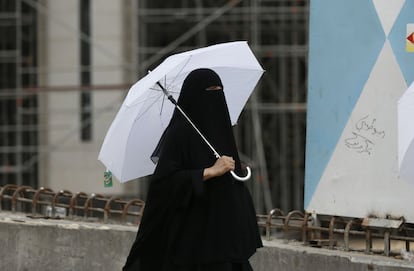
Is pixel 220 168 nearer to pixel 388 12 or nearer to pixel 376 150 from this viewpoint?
pixel 376 150

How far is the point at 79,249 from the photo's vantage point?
7.13 meters

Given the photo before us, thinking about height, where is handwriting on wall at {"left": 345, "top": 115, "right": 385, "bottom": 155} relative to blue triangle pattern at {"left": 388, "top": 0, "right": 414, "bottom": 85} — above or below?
below

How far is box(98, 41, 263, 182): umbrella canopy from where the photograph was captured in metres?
5.63

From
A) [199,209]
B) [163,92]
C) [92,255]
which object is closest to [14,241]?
[92,255]

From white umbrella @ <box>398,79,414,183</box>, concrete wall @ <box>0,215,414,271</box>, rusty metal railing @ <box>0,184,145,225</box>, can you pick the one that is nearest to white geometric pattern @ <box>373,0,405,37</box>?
white umbrella @ <box>398,79,414,183</box>

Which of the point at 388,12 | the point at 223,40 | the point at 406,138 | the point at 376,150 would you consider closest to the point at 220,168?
the point at 406,138

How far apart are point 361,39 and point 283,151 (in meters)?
10.4

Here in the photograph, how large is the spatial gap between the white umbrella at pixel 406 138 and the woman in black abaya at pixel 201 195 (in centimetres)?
84

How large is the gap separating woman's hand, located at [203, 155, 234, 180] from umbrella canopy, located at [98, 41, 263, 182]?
0.83 metres

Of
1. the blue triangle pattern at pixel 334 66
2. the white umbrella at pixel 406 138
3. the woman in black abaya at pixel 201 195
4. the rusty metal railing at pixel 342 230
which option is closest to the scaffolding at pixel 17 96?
the rusty metal railing at pixel 342 230

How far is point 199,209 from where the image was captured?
4.99m

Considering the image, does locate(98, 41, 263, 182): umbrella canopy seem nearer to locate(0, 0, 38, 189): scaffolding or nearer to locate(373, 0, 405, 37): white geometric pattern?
locate(373, 0, 405, 37): white geometric pattern

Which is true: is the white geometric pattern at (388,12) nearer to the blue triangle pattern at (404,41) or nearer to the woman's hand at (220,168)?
the blue triangle pattern at (404,41)

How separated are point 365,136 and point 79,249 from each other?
7.58 ft
